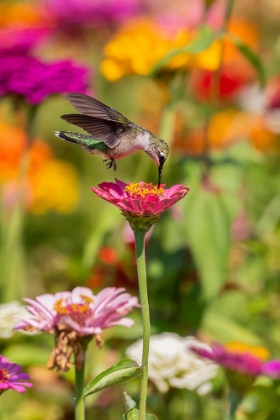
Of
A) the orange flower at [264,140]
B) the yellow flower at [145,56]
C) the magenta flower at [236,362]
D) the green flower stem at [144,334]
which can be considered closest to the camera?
the green flower stem at [144,334]

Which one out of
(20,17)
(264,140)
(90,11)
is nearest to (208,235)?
(264,140)

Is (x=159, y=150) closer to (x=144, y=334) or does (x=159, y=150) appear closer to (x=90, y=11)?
(x=144, y=334)

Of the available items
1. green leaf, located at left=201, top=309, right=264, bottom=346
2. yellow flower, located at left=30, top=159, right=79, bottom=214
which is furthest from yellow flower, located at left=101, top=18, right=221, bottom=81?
yellow flower, located at left=30, top=159, right=79, bottom=214

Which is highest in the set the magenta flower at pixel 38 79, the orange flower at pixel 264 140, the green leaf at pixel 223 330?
the orange flower at pixel 264 140

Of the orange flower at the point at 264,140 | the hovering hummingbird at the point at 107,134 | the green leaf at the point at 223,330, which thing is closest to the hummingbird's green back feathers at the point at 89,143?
the hovering hummingbird at the point at 107,134

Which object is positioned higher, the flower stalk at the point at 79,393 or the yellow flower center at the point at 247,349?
the yellow flower center at the point at 247,349

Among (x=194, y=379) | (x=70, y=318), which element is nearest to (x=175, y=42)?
(x=194, y=379)

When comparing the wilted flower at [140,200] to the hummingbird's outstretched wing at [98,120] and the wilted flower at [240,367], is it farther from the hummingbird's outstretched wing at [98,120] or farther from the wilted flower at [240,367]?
the wilted flower at [240,367]
